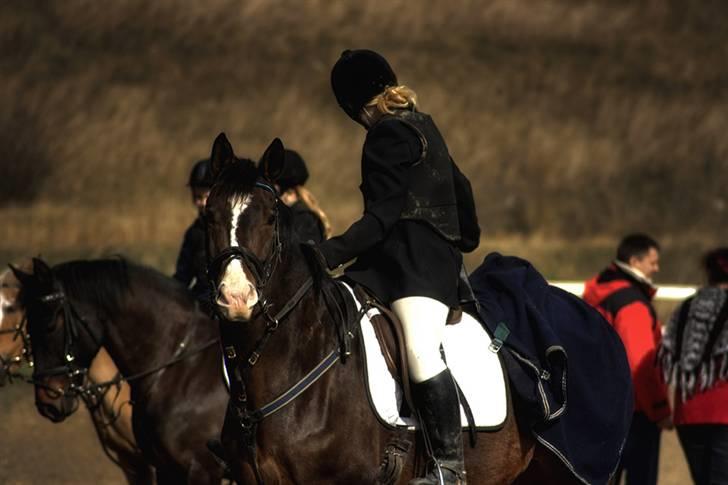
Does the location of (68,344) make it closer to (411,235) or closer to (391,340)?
(391,340)

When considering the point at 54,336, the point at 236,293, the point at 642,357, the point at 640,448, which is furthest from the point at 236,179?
the point at 640,448

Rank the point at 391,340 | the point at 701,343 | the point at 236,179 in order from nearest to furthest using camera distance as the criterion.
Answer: the point at 236,179 < the point at 391,340 < the point at 701,343

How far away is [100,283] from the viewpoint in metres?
7.71

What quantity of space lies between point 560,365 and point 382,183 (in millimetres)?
1306

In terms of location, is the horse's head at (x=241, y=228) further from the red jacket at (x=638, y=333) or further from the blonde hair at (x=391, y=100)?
the red jacket at (x=638, y=333)

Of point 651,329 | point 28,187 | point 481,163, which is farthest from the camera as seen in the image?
point 481,163

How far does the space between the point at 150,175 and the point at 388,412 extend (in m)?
10.7

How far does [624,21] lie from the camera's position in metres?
18.4

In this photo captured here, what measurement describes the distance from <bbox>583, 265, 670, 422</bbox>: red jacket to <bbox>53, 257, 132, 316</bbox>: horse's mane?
10.8 feet

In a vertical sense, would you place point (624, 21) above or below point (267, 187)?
above

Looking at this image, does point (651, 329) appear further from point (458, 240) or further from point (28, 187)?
point (28, 187)

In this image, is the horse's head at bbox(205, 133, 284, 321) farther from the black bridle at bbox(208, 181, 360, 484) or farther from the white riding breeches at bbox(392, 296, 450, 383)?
the white riding breeches at bbox(392, 296, 450, 383)

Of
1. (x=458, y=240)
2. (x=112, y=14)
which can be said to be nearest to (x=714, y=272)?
(x=458, y=240)

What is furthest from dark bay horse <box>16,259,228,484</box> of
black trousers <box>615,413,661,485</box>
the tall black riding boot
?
black trousers <box>615,413,661,485</box>
